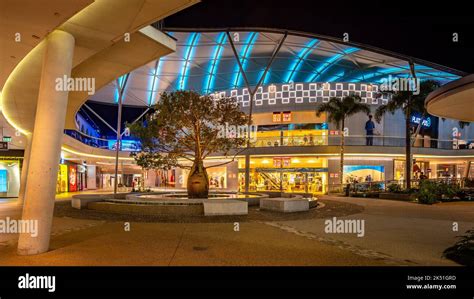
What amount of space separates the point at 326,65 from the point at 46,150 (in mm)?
45308

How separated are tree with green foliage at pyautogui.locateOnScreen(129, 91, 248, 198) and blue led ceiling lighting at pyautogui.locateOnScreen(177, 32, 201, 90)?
81.6 feet

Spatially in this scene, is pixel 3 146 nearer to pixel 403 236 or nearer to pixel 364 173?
pixel 403 236

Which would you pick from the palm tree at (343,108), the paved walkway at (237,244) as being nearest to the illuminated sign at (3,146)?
the paved walkway at (237,244)

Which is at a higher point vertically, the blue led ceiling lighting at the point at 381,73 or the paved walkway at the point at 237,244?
the blue led ceiling lighting at the point at 381,73

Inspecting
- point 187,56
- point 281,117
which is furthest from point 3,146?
point 281,117

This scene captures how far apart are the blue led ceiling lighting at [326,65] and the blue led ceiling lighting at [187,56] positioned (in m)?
17.1

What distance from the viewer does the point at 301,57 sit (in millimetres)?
46781

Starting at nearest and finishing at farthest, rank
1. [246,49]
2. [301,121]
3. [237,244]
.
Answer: [237,244]
[301,121]
[246,49]

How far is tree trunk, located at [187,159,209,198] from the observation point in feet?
61.9

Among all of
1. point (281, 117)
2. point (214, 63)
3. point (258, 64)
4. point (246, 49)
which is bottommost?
point (281, 117)

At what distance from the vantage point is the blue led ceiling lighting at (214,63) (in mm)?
43356

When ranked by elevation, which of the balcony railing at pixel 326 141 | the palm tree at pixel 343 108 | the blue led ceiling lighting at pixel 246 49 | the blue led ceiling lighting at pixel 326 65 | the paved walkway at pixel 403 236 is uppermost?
the blue led ceiling lighting at pixel 246 49

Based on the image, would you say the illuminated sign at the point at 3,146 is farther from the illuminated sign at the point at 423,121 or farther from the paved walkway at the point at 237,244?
the illuminated sign at the point at 423,121
